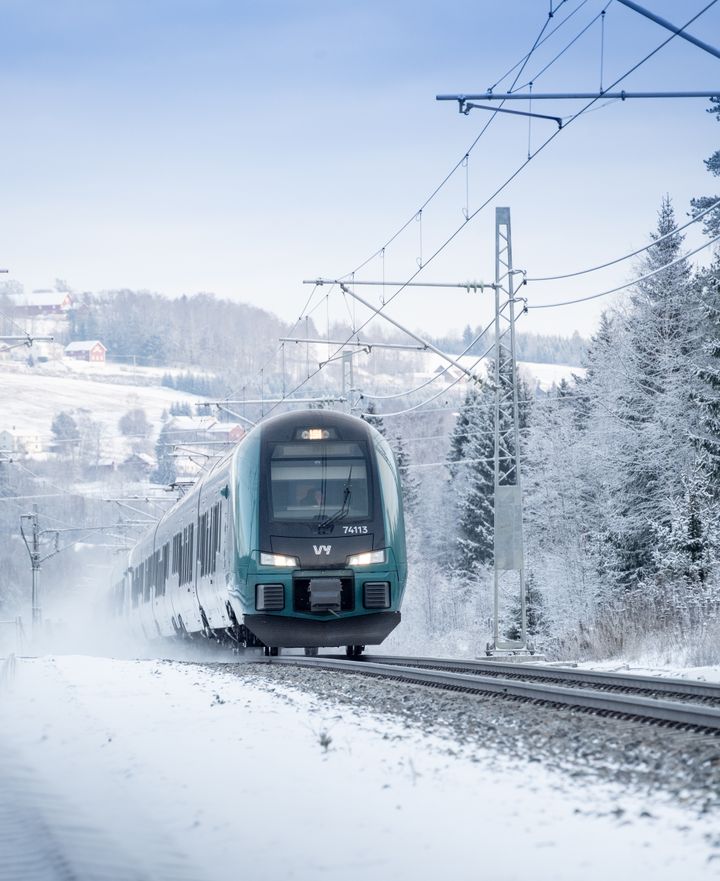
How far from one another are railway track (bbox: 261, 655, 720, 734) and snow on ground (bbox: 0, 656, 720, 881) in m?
1.41

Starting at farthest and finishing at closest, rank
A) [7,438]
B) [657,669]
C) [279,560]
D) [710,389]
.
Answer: [7,438], [710,389], [279,560], [657,669]

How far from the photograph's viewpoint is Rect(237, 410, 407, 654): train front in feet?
57.7

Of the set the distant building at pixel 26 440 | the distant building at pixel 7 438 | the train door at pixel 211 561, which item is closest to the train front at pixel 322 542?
the train door at pixel 211 561

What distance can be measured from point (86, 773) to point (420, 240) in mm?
15965

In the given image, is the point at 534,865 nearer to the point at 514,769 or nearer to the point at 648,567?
the point at 514,769

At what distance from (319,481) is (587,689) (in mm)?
7263

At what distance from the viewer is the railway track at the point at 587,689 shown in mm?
8297

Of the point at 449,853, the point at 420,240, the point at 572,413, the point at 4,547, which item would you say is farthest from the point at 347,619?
the point at 4,547

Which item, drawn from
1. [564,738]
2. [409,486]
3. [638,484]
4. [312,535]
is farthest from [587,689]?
[409,486]

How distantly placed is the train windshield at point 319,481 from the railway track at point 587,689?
2.21 meters

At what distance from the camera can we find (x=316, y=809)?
230 inches

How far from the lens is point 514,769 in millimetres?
6723

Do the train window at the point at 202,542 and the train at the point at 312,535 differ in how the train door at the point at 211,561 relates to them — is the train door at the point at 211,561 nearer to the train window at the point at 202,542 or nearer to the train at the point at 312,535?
the train window at the point at 202,542

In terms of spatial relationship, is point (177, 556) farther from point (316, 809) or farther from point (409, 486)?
point (409, 486)
